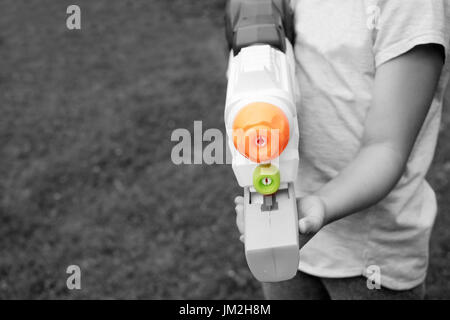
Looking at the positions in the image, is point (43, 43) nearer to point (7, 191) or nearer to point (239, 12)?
point (7, 191)

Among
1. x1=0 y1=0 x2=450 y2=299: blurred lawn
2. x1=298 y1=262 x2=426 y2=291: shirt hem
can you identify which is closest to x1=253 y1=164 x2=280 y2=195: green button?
x1=298 y1=262 x2=426 y2=291: shirt hem

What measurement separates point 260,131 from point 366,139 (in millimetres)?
270

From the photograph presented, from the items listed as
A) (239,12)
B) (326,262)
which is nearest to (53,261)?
(326,262)

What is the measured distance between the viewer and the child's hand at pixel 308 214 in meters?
0.79

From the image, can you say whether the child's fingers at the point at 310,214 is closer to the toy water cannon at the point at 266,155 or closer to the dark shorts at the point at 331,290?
the toy water cannon at the point at 266,155

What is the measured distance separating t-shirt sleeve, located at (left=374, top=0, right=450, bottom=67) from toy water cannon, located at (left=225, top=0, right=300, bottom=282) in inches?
6.7

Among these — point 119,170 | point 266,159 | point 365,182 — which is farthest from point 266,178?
point 119,170

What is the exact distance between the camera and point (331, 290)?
1.17 meters

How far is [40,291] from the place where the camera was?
2.27 metres

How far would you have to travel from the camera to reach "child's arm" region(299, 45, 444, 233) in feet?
2.82

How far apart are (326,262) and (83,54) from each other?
11.1 ft

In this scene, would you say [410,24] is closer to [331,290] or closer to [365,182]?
[365,182]

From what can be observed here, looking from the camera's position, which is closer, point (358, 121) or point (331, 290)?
point (358, 121)

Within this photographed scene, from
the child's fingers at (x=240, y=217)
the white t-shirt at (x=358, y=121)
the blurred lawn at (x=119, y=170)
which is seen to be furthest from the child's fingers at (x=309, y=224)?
the blurred lawn at (x=119, y=170)
